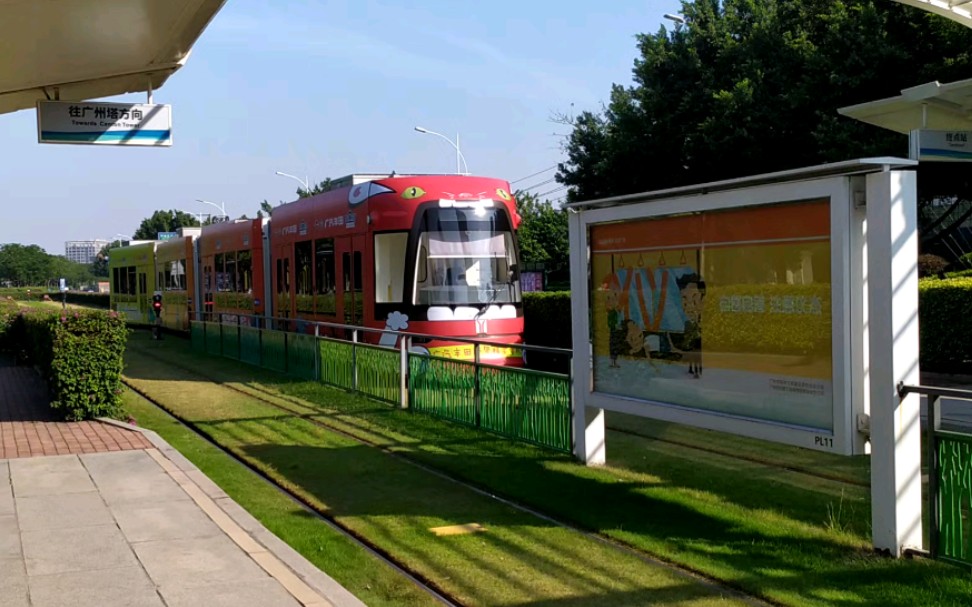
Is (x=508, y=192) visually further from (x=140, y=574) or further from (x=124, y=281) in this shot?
(x=124, y=281)

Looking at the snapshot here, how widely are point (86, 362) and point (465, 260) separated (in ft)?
20.2

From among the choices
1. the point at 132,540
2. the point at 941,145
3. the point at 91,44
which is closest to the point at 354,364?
the point at 91,44

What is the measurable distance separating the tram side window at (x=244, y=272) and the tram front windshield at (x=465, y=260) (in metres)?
9.61

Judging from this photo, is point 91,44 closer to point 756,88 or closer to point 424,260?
point 424,260

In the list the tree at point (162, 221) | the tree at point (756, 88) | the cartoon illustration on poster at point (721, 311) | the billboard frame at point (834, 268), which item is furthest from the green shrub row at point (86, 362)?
the tree at point (162, 221)

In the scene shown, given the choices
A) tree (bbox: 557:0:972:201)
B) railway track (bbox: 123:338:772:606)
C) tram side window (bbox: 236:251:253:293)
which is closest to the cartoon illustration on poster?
railway track (bbox: 123:338:772:606)

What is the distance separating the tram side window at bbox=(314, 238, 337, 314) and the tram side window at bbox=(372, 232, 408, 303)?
200cm

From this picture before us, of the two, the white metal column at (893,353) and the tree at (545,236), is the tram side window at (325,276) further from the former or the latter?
the tree at (545,236)

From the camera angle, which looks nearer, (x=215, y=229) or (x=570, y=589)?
(x=570, y=589)

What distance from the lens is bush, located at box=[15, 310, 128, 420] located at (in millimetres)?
12008

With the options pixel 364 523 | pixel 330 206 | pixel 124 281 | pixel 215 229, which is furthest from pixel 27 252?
pixel 364 523

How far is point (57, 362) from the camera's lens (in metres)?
12.0

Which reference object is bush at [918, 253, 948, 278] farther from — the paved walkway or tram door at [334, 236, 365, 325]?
the paved walkway

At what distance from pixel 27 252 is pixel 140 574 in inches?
5975
